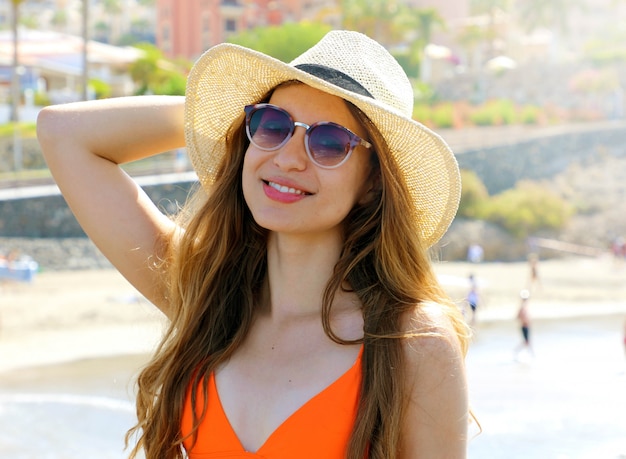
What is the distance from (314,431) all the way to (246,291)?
47 centimetres

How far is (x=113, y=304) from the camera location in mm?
21531

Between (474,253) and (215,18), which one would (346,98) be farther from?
(215,18)

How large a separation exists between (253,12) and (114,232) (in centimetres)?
6181

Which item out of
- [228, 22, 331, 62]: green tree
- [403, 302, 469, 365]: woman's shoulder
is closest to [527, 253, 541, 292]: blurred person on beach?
[228, 22, 331, 62]: green tree

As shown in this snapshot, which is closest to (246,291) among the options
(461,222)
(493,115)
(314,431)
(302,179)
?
(302,179)

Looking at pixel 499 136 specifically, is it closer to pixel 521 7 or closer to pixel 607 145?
pixel 607 145

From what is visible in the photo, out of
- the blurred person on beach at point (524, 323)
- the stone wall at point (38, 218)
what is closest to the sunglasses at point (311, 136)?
the blurred person on beach at point (524, 323)

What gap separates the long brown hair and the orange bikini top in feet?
0.09

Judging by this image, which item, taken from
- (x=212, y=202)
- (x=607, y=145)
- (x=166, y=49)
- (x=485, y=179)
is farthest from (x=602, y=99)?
(x=212, y=202)

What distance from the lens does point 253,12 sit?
62.6 metres

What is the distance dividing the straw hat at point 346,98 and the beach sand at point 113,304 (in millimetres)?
12290

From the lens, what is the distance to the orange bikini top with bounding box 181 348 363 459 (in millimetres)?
1936

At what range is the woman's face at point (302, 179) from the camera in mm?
2100

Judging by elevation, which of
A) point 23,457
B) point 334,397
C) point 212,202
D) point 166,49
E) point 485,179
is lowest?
point 166,49
